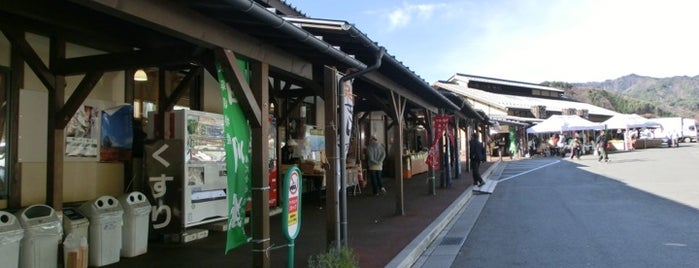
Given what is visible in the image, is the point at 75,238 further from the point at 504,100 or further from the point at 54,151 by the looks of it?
the point at 504,100

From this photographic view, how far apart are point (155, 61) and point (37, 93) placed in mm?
2060

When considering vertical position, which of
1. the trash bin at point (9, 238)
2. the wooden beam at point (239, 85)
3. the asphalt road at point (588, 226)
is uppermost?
the wooden beam at point (239, 85)

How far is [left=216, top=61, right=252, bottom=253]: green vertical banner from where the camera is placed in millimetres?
5164

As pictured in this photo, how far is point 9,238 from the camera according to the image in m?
5.07

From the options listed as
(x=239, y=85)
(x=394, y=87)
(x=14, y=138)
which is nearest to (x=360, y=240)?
(x=394, y=87)

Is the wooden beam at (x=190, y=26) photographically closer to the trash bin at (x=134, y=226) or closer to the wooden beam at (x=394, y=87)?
the wooden beam at (x=394, y=87)

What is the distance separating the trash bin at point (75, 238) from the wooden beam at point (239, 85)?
2434 millimetres

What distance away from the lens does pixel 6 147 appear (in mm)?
6137

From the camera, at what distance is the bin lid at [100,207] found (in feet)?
21.1

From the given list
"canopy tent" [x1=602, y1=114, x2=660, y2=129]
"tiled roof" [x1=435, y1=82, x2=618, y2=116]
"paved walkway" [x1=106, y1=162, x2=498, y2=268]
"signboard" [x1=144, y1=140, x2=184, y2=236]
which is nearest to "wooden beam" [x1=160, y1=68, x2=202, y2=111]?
"signboard" [x1=144, y1=140, x2=184, y2=236]

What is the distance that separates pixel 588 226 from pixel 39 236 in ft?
27.1

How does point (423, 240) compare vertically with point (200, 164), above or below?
below

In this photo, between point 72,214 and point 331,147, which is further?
point 331,147

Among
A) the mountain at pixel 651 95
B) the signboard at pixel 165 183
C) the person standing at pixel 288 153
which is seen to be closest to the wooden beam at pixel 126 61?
the signboard at pixel 165 183
